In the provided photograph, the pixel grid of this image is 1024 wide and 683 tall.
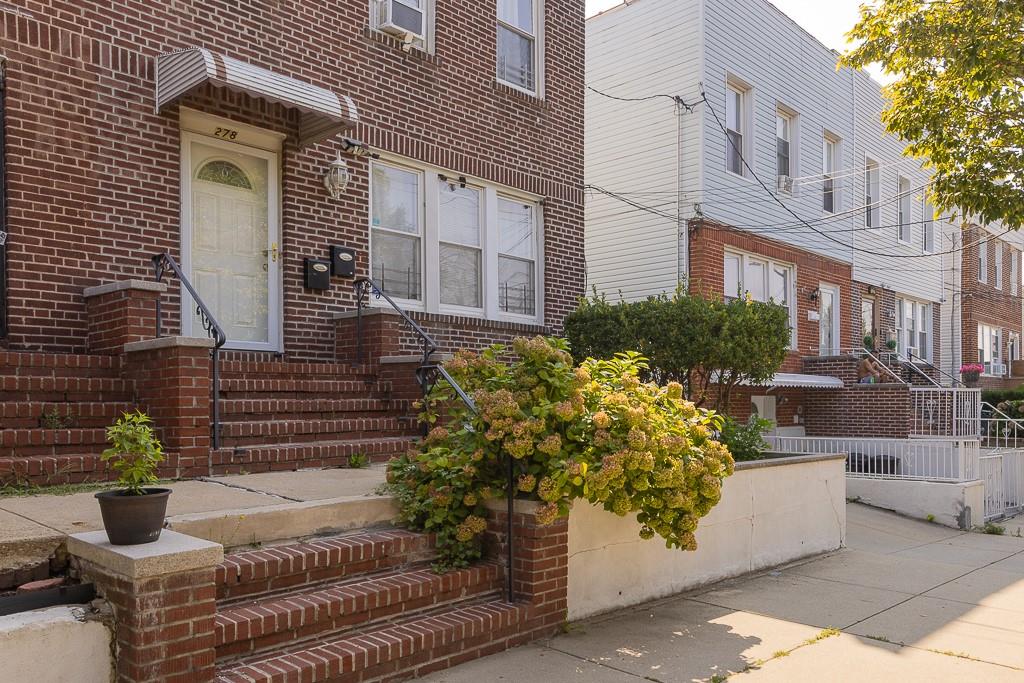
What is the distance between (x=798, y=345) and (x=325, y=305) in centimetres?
1090

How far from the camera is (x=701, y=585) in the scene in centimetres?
679

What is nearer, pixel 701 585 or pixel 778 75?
pixel 701 585

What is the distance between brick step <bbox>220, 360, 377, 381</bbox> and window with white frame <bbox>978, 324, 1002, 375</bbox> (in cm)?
2319

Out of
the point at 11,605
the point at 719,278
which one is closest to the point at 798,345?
the point at 719,278

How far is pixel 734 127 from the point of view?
1552 centimetres

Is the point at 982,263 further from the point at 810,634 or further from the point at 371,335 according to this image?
the point at 810,634

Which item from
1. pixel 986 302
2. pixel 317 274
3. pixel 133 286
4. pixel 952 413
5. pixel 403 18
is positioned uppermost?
pixel 403 18

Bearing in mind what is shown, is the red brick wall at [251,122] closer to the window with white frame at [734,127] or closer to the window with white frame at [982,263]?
the window with white frame at [734,127]

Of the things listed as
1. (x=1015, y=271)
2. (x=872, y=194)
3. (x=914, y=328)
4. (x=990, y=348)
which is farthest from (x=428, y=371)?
(x=1015, y=271)

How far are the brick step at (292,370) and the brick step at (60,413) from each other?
989 millimetres

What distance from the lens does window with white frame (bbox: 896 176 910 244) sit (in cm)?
2077

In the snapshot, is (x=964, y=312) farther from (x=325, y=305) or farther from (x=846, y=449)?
(x=325, y=305)

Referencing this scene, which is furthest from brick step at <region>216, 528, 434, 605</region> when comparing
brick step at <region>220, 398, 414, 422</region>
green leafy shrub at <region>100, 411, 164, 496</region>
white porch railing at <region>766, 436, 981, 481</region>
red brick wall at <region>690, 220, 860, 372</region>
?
red brick wall at <region>690, 220, 860, 372</region>

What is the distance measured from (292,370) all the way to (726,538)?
157 inches
